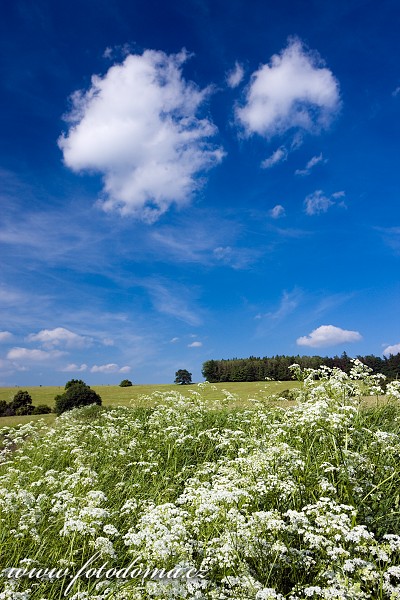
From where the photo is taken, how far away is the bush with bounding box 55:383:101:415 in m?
32.8

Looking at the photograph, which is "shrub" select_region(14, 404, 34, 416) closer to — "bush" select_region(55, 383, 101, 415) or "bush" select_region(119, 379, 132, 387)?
"bush" select_region(55, 383, 101, 415)

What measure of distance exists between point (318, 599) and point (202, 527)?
162 cm

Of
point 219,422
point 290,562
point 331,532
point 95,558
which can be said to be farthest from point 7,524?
point 219,422

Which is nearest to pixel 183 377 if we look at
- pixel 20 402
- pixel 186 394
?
pixel 20 402

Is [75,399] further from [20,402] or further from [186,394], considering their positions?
[186,394]

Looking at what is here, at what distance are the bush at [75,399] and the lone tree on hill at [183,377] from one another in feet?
111

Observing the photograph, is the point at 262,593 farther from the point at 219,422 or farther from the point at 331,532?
the point at 219,422

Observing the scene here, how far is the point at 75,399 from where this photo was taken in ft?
108

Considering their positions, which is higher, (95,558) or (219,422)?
(219,422)

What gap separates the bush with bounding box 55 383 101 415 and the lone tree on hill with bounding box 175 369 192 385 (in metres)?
33.9

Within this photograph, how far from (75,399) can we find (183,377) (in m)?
35.4

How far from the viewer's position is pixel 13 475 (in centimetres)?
962

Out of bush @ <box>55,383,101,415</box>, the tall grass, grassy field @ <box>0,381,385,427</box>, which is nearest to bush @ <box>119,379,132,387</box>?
grassy field @ <box>0,381,385,427</box>

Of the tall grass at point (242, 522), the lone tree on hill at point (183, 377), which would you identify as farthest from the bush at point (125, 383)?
the tall grass at point (242, 522)
